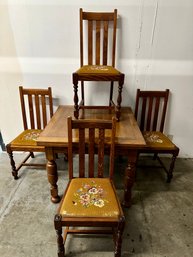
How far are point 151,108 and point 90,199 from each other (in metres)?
1.35

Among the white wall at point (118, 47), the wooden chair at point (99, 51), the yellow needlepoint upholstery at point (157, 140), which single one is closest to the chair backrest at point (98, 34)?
the wooden chair at point (99, 51)

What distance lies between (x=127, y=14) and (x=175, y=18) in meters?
0.49

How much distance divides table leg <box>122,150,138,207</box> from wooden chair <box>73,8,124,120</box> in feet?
1.51

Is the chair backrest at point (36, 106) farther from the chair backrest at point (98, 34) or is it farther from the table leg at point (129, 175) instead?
the table leg at point (129, 175)

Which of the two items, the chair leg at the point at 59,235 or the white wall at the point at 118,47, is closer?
the chair leg at the point at 59,235

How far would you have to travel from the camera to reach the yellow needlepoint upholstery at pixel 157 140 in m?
2.02

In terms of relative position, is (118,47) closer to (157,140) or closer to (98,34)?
(98,34)

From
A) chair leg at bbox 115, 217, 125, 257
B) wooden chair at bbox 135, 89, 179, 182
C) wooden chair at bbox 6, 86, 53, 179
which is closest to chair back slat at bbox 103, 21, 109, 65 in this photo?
wooden chair at bbox 135, 89, 179, 182

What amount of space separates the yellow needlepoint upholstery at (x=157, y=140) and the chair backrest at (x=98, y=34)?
0.90 meters

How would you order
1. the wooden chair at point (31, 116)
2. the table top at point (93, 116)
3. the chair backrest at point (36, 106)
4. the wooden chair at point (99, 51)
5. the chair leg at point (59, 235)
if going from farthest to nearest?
1. the chair backrest at point (36, 106)
2. the wooden chair at point (31, 116)
3. the wooden chair at point (99, 51)
4. the table top at point (93, 116)
5. the chair leg at point (59, 235)

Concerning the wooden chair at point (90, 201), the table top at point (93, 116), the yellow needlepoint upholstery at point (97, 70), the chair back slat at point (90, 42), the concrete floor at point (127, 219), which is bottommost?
the concrete floor at point (127, 219)

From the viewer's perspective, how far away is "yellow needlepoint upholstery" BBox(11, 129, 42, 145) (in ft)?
6.50

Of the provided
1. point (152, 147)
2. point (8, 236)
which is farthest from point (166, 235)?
point (8, 236)

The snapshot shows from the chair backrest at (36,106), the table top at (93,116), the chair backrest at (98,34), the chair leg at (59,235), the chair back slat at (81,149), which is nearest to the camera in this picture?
the chair leg at (59,235)
